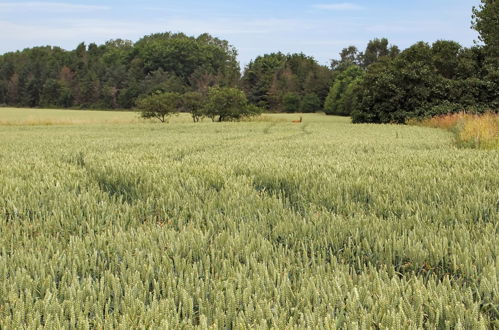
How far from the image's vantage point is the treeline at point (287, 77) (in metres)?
41.2

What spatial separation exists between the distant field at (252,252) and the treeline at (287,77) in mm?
39834

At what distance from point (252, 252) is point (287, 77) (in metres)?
110

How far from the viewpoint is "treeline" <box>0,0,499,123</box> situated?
41.2 meters

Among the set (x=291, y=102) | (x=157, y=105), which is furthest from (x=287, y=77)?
(x=157, y=105)

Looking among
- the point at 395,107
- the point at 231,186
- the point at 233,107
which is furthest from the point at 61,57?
the point at 231,186

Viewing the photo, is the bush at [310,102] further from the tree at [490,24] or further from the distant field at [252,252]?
the distant field at [252,252]

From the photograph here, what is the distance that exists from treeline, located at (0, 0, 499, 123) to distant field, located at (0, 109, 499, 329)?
131 feet

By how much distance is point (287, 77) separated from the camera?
109188 millimetres

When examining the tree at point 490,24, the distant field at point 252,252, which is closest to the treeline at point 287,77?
the tree at point 490,24

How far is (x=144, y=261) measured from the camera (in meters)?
2.42

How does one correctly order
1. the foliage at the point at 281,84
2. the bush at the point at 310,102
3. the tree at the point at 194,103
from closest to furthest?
the tree at the point at 194,103 < the bush at the point at 310,102 < the foliage at the point at 281,84

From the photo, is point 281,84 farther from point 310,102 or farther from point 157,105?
point 157,105

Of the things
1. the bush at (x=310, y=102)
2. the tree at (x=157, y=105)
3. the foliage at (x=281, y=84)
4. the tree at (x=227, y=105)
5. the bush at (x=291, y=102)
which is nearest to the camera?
the tree at (x=157, y=105)

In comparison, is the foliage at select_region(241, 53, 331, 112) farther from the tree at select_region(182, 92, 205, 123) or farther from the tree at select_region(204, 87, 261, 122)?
the tree at select_region(204, 87, 261, 122)
